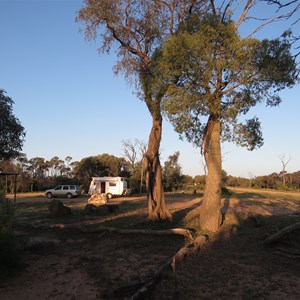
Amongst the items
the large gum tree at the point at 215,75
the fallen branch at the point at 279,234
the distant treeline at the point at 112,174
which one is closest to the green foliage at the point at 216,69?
the large gum tree at the point at 215,75

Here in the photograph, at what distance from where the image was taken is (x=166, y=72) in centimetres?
1130

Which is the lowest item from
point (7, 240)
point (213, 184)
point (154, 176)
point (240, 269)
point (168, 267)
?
point (240, 269)

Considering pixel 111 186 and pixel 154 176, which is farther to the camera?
pixel 111 186

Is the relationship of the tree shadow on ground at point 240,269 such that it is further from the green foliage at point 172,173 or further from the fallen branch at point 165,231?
the green foliage at point 172,173

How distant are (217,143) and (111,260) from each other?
566 centimetres

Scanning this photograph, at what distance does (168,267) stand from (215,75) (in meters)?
6.29

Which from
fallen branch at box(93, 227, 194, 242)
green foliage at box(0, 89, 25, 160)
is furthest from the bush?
green foliage at box(0, 89, 25, 160)

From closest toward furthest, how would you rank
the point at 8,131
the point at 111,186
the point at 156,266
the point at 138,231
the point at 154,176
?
the point at 156,266 < the point at 138,231 < the point at 154,176 < the point at 8,131 < the point at 111,186

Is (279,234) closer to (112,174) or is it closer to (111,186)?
(111,186)

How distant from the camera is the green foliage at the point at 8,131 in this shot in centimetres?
2008

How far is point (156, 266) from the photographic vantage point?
8156mm

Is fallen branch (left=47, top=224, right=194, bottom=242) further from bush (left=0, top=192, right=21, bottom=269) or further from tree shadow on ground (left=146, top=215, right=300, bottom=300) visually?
bush (left=0, top=192, right=21, bottom=269)

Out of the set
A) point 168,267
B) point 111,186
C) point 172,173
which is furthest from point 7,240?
point 172,173

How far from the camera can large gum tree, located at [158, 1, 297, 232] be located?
35.1 feet
